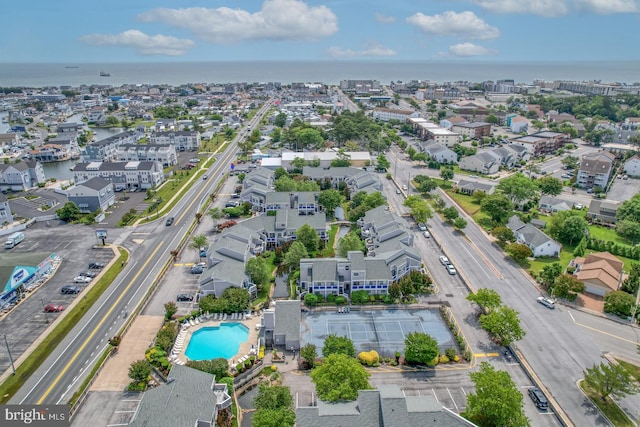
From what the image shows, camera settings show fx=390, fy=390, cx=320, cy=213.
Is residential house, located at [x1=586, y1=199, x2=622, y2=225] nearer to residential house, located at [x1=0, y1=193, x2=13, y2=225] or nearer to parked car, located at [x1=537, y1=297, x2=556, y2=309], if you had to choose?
parked car, located at [x1=537, y1=297, x2=556, y2=309]

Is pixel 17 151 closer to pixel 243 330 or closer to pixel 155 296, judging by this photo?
pixel 155 296

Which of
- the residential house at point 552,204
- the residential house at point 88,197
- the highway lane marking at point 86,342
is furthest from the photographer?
the residential house at point 552,204

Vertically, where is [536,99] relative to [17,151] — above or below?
above

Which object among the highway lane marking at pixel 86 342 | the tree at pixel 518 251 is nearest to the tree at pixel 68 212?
the highway lane marking at pixel 86 342

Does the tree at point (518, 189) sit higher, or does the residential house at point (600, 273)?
the tree at point (518, 189)

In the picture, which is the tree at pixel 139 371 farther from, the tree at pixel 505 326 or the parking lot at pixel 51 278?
the tree at pixel 505 326

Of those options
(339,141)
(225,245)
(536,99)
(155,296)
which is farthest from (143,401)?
(536,99)
